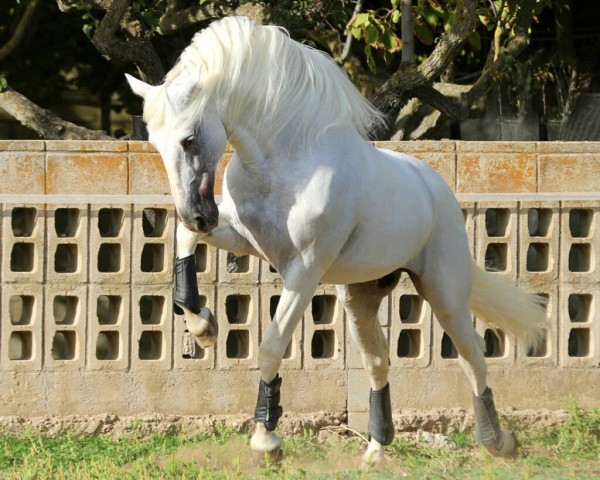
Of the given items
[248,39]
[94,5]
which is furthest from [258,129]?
[94,5]

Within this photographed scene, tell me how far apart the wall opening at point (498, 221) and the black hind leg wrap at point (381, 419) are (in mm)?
1564

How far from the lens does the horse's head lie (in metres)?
4.71

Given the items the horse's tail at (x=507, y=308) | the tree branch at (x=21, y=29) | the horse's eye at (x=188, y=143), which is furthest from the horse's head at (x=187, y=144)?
the tree branch at (x=21, y=29)

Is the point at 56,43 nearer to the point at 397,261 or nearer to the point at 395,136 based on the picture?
the point at 395,136

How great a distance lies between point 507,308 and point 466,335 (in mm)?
484

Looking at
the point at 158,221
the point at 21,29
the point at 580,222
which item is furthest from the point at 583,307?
the point at 21,29

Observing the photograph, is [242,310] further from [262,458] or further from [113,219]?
[262,458]

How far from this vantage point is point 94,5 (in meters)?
7.91

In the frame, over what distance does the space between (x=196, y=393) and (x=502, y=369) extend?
73.2 inches

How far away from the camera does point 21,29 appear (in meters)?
9.78

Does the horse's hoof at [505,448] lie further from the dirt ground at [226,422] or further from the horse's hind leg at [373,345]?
the dirt ground at [226,422]

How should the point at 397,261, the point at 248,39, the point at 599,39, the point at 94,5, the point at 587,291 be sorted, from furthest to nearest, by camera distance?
→ the point at 599,39, the point at 94,5, the point at 587,291, the point at 397,261, the point at 248,39

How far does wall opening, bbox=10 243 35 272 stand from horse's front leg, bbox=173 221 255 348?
194cm

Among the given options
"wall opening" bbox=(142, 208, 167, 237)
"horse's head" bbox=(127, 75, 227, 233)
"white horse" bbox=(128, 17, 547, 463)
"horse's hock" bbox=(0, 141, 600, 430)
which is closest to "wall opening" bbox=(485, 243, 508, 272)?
"horse's hock" bbox=(0, 141, 600, 430)
